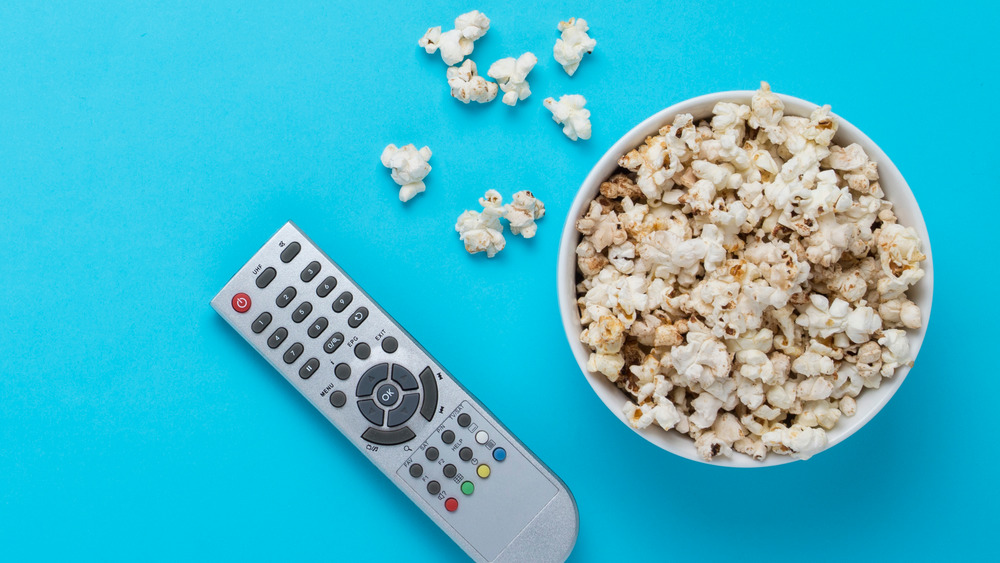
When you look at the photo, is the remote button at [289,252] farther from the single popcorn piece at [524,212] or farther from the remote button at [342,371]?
the single popcorn piece at [524,212]

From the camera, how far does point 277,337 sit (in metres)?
0.93

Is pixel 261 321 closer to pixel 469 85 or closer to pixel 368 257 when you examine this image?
pixel 368 257

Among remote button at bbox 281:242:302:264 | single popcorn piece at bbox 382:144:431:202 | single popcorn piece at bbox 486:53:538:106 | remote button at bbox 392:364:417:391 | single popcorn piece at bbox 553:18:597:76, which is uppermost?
single popcorn piece at bbox 553:18:597:76

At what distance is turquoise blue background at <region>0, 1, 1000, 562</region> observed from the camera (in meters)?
1.00

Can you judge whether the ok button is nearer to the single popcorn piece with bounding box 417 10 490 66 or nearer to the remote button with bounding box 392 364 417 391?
the remote button with bounding box 392 364 417 391

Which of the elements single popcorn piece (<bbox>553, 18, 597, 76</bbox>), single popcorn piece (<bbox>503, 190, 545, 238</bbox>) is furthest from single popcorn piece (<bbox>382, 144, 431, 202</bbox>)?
single popcorn piece (<bbox>553, 18, 597, 76</bbox>)

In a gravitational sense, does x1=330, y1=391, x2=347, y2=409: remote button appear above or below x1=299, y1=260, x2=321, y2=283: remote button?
below

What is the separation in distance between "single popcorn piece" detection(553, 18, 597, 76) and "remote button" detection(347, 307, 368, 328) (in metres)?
0.43

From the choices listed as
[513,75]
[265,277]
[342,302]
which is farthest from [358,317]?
[513,75]

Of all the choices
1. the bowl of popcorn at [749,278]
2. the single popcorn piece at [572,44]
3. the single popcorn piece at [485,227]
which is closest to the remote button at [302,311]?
the single popcorn piece at [485,227]

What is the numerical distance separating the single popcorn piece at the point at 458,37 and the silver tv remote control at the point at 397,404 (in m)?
0.31

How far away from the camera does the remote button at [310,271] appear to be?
3.03 feet

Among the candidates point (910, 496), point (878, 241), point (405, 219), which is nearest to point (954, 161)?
point (878, 241)

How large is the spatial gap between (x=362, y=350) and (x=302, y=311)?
93 mm
